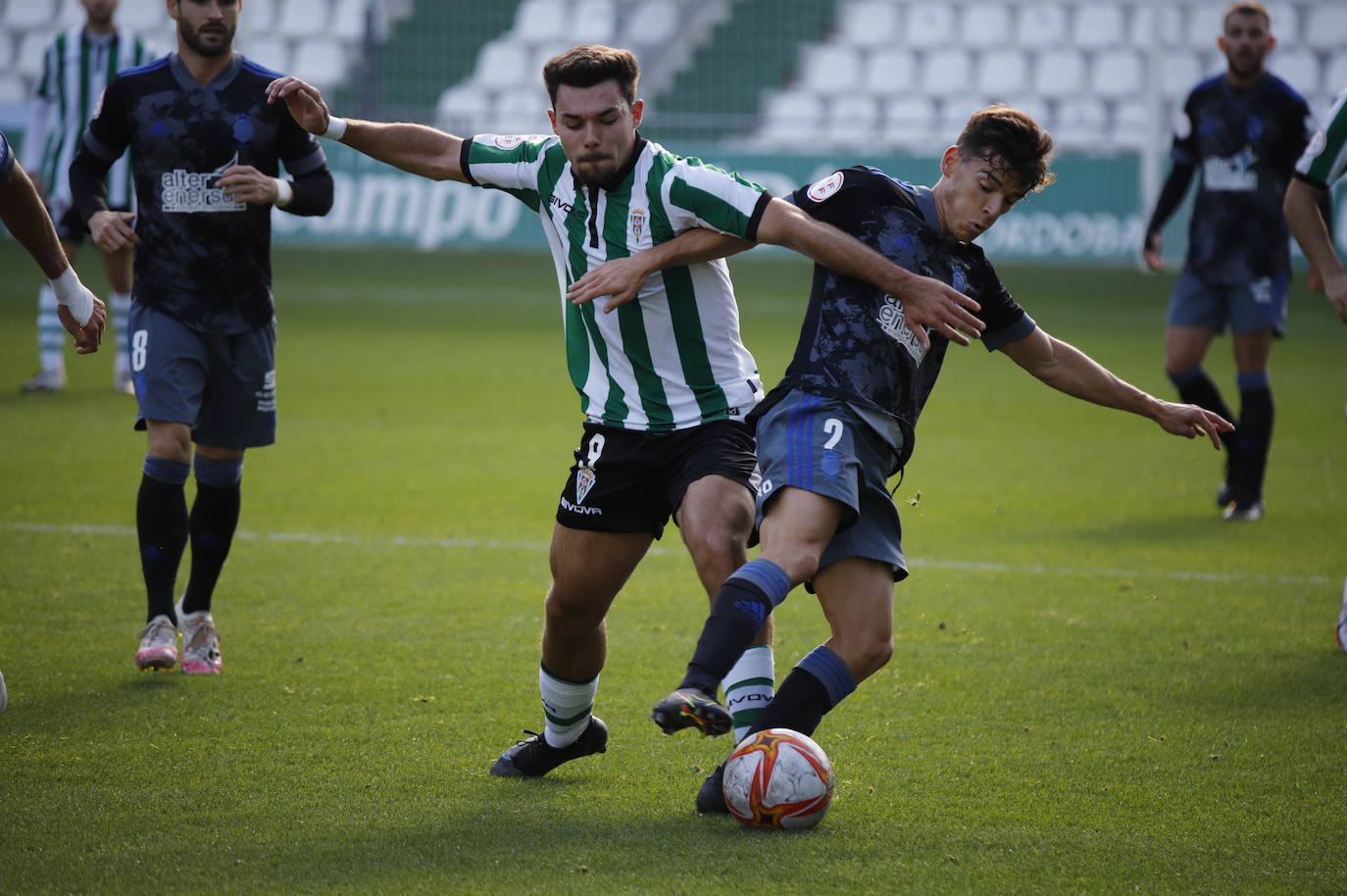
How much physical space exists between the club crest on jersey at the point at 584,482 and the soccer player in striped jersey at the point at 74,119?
6698 millimetres

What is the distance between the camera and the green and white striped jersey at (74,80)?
10016mm

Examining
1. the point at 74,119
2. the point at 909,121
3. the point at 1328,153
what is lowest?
the point at 909,121

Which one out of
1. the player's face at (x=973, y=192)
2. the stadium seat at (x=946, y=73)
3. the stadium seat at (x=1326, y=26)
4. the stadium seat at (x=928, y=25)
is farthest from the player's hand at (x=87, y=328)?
the stadium seat at (x=1326, y=26)

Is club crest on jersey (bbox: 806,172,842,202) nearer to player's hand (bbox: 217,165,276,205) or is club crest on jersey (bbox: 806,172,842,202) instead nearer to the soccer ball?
the soccer ball

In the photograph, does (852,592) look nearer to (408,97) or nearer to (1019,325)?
(1019,325)

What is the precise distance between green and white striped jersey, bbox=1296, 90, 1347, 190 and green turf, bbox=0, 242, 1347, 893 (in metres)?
1.61

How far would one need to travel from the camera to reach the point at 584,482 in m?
3.87

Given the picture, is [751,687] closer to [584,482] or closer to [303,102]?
[584,482]

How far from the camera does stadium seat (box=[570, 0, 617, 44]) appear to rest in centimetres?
2466

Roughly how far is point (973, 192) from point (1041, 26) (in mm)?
21744

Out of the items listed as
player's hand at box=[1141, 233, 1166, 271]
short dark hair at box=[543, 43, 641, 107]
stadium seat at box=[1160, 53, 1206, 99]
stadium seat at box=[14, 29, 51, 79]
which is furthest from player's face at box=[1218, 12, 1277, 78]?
stadium seat at box=[14, 29, 51, 79]

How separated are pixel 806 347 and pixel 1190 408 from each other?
1061mm

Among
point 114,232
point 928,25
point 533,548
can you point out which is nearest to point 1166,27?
point 928,25

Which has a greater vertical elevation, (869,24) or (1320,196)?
(869,24)
